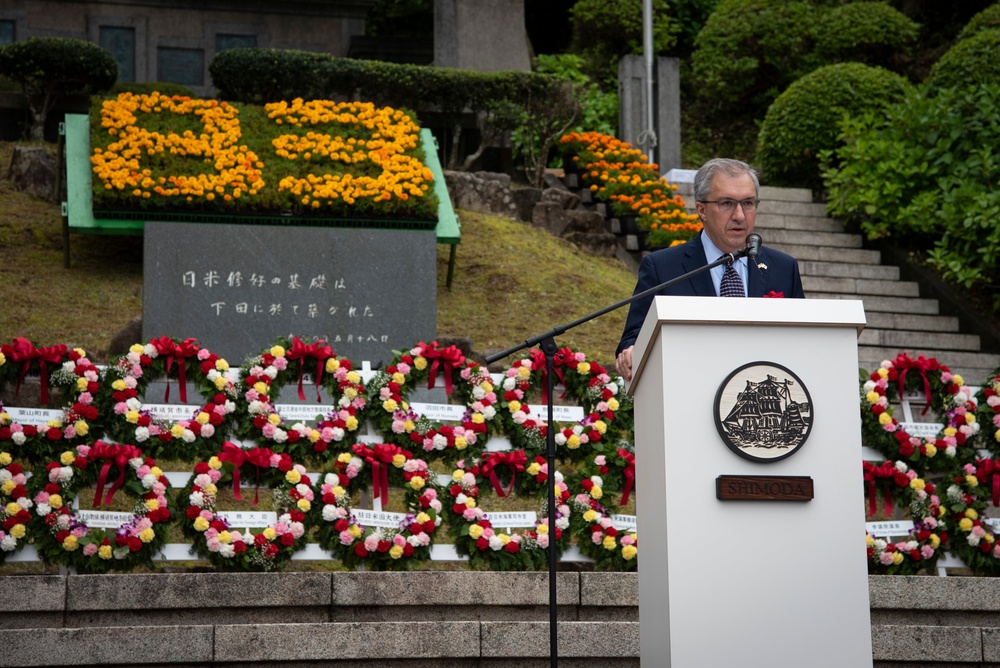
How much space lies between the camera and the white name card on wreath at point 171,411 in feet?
19.9

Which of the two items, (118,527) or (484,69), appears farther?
(484,69)

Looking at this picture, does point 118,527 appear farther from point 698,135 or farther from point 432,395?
point 698,135

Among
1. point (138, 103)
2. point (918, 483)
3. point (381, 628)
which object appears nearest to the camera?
point (381, 628)

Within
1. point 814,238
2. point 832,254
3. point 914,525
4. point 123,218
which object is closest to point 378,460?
point 914,525

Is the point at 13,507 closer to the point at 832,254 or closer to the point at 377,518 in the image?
the point at 377,518

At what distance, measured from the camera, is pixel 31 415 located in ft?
19.1

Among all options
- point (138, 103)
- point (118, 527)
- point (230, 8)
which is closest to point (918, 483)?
point (118, 527)

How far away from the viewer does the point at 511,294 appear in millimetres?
11234

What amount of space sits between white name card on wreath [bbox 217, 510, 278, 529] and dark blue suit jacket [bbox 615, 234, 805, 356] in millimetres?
2198

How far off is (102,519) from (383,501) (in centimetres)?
130

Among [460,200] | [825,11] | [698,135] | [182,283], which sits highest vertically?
[825,11]

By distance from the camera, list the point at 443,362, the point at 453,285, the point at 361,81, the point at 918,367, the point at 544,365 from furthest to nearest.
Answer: the point at 361,81 → the point at 453,285 → the point at 918,367 → the point at 544,365 → the point at 443,362

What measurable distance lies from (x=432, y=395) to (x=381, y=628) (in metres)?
2.28

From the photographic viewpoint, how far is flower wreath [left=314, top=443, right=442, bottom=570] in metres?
5.84
